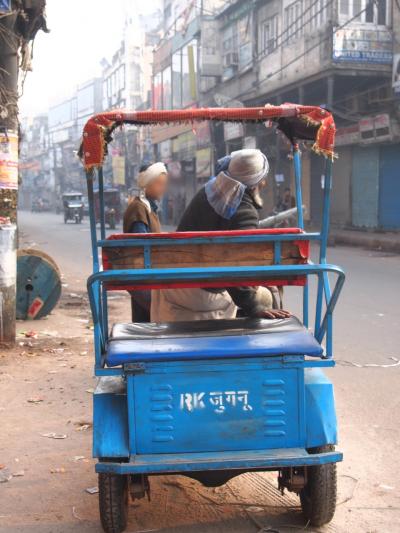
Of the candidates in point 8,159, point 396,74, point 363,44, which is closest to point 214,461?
point 8,159

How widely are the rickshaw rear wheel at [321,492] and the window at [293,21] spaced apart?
74.8 ft

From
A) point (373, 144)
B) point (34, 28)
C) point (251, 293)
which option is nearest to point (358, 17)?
point (373, 144)

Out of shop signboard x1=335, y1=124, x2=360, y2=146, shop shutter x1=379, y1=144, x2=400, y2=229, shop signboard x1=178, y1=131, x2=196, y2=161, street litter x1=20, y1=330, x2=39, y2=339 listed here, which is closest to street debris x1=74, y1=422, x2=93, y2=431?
→ street litter x1=20, y1=330, x2=39, y2=339

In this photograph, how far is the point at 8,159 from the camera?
6293 millimetres

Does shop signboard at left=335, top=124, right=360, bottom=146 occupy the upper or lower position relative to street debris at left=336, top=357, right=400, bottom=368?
upper

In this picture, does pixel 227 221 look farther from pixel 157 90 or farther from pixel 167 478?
pixel 157 90

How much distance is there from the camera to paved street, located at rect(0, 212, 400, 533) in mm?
3150

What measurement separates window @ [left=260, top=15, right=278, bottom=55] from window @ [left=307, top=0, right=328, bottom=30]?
2.86m

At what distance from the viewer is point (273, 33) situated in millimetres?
27688

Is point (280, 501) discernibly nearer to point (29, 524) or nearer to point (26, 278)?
point (29, 524)

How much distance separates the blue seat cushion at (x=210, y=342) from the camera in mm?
2711

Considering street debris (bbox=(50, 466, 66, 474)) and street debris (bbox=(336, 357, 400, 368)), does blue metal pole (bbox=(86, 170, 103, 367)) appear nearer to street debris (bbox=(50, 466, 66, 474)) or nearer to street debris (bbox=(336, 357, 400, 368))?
street debris (bbox=(50, 466, 66, 474))

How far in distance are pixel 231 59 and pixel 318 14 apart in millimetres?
9220

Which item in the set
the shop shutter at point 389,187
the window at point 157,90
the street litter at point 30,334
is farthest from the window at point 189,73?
the street litter at point 30,334
